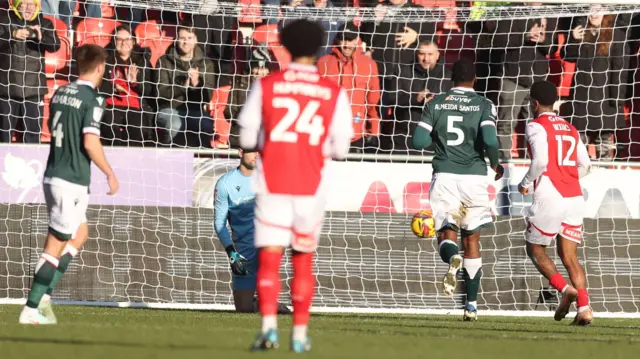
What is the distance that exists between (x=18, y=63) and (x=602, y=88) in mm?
7284

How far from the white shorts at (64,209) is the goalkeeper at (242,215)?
261 cm

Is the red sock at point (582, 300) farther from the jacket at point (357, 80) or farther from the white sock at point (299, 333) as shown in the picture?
the jacket at point (357, 80)

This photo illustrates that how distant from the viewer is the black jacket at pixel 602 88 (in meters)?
14.6

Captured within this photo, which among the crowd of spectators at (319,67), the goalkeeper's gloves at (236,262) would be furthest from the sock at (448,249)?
the crowd of spectators at (319,67)

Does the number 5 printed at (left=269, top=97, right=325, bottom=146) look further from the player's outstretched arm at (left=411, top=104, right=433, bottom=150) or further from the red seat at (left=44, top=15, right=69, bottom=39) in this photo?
the red seat at (left=44, top=15, right=69, bottom=39)

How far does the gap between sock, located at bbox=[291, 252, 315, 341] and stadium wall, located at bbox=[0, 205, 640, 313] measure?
21.2 feet

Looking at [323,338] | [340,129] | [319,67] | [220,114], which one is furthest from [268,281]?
[319,67]

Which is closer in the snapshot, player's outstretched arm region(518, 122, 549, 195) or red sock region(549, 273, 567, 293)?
red sock region(549, 273, 567, 293)

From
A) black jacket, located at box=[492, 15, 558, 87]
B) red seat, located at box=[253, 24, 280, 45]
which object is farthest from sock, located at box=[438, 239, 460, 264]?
red seat, located at box=[253, 24, 280, 45]

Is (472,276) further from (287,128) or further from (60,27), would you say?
(60,27)

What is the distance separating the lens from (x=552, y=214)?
32.8ft

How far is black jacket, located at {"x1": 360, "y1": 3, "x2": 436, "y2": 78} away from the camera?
1445 centimetres

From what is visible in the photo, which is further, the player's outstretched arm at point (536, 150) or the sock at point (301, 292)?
the player's outstretched arm at point (536, 150)

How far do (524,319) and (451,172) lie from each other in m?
1.99
